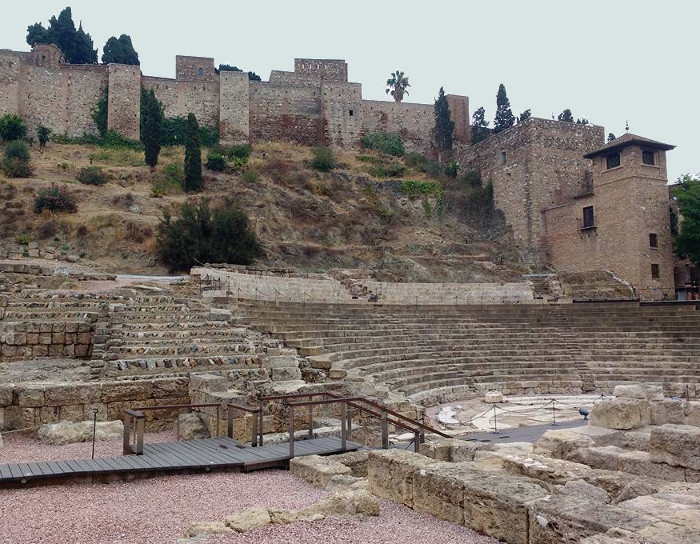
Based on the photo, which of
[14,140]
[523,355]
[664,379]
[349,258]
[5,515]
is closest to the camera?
[5,515]

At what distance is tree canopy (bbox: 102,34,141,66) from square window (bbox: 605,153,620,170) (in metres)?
39.3

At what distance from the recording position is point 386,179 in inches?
1484

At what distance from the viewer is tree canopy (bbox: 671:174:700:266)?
2684cm

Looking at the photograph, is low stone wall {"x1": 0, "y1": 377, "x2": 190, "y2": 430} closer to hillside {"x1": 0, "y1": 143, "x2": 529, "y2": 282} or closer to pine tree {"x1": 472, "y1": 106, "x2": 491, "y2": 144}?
hillside {"x1": 0, "y1": 143, "x2": 529, "y2": 282}

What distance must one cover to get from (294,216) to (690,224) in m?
19.9

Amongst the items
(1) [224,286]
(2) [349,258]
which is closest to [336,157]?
(2) [349,258]

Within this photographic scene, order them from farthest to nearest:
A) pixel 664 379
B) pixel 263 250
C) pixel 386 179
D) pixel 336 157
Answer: pixel 336 157, pixel 386 179, pixel 263 250, pixel 664 379

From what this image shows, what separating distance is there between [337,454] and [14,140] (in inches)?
1415

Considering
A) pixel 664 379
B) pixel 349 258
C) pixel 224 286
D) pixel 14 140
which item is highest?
pixel 14 140

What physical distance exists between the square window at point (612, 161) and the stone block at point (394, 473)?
27.9m

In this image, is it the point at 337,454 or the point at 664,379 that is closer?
the point at 337,454

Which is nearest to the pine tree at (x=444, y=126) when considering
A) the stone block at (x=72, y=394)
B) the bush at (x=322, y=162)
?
the bush at (x=322, y=162)

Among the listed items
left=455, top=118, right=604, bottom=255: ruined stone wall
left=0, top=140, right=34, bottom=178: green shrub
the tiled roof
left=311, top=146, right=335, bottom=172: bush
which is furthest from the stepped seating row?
left=0, top=140, right=34, bottom=178: green shrub

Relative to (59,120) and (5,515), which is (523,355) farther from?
(59,120)
